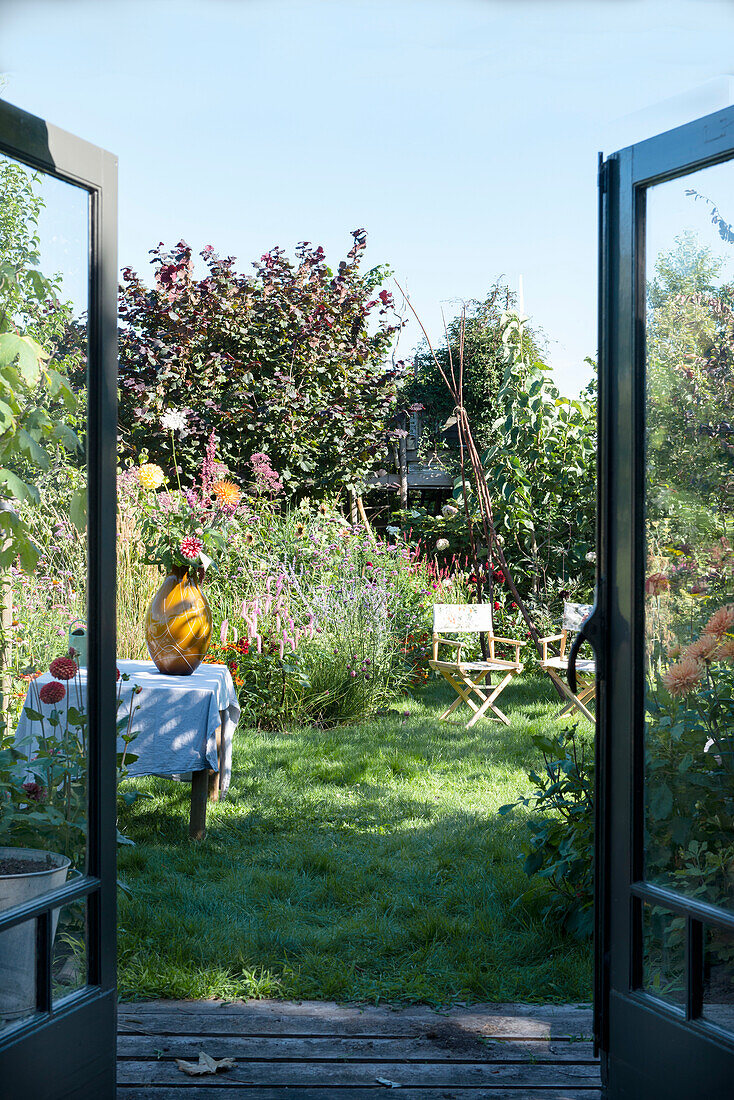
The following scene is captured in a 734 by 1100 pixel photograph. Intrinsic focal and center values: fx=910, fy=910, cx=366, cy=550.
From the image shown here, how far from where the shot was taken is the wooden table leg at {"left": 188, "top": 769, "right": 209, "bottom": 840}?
4.05m

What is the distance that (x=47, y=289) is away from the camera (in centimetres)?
199

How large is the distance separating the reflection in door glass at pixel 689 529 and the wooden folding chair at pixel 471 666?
162 inches

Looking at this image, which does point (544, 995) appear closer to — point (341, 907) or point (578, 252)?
point (341, 907)

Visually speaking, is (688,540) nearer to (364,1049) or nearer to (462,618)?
(364,1049)

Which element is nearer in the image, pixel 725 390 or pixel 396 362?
pixel 725 390

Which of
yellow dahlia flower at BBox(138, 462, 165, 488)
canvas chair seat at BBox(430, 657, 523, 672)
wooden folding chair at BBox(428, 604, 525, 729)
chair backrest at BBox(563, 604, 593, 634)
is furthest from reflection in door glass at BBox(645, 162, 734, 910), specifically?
chair backrest at BBox(563, 604, 593, 634)

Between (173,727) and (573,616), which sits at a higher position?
(573,616)

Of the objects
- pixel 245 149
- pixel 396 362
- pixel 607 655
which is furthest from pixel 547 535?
pixel 607 655

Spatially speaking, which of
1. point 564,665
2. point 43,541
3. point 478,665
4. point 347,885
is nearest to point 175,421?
point 478,665

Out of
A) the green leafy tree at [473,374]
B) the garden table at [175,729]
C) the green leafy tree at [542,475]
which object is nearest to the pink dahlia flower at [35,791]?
the garden table at [175,729]

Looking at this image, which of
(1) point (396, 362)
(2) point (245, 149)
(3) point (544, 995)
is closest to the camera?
(3) point (544, 995)

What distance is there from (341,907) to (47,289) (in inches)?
96.7

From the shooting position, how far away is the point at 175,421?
311 inches

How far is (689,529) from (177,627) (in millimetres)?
2727
